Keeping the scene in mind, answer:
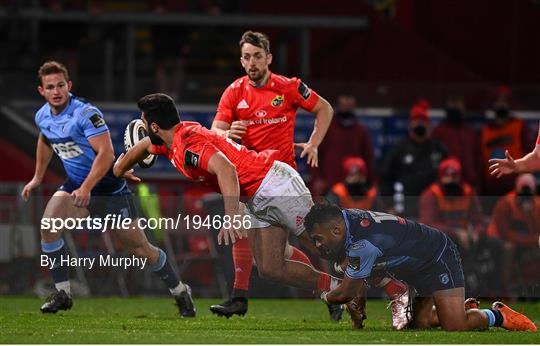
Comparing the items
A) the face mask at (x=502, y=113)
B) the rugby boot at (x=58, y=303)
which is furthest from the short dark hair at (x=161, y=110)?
the face mask at (x=502, y=113)

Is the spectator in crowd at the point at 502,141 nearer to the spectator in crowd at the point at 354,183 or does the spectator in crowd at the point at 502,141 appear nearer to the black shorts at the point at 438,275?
the spectator in crowd at the point at 354,183

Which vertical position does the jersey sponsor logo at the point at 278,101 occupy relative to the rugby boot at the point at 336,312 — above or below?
above

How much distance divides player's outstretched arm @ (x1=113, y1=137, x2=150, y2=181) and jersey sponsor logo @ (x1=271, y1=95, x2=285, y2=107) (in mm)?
1557

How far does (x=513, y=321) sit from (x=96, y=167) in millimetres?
3824

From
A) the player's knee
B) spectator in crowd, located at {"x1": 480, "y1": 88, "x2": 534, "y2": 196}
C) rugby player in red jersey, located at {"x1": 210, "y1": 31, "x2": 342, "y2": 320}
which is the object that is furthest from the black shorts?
spectator in crowd, located at {"x1": 480, "y1": 88, "x2": 534, "y2": 196}

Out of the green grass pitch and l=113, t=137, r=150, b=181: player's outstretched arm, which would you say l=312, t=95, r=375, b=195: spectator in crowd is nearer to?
the green grass pitch

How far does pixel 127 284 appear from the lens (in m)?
13.8

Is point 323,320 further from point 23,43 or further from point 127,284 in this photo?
point 23,43

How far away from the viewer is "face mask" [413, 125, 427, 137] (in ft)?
60.6

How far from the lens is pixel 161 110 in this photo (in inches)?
476

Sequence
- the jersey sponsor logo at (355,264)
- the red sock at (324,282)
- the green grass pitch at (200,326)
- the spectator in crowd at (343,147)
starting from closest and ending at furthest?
the green grass pitch at (200,326)
the jersey sponsor logo at (355,264)
the red sock at (324,282)
the spectator in crowd at (343,147)

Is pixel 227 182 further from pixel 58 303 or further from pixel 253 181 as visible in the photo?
pixel 58 303

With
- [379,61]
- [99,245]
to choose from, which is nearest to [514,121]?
[379,61]

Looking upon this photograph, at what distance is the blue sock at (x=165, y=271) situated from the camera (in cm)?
1316
